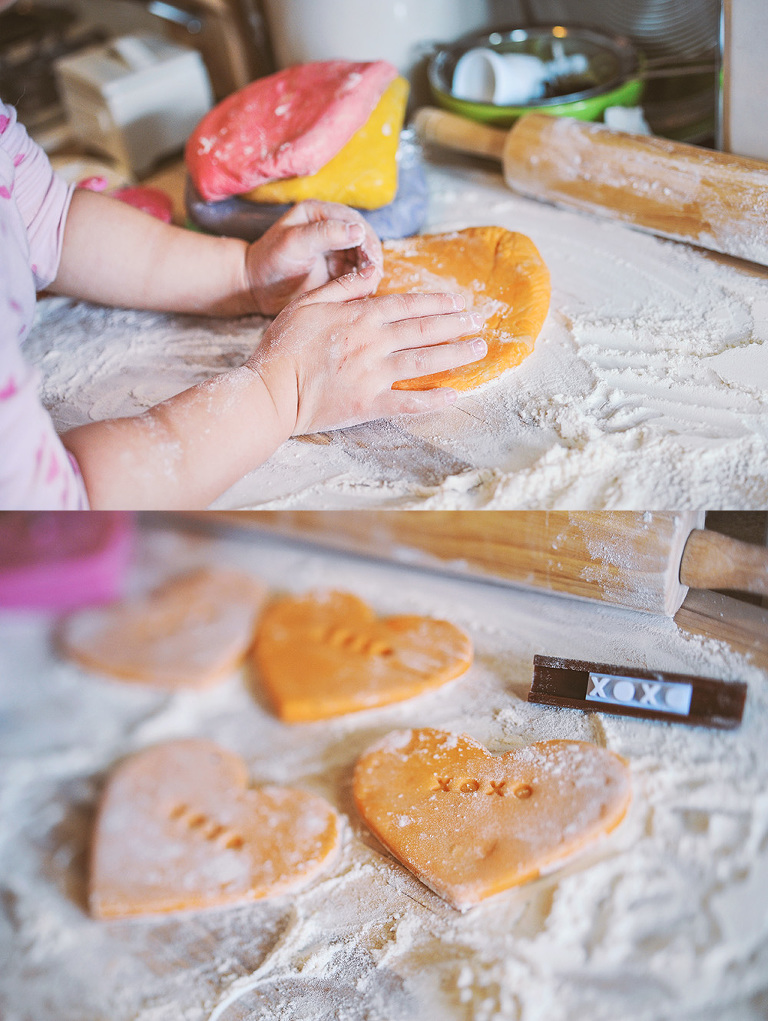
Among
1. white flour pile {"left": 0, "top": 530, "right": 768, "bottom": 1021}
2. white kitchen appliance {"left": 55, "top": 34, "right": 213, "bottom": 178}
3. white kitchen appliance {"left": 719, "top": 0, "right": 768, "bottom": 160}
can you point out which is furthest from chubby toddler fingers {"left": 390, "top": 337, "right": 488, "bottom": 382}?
white kitchen appliance {"left": 55, "top": 34, "right": 213, "bottom": 178}

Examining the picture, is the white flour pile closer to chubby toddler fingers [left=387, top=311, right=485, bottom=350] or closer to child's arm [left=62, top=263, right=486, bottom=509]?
child's arm [left=62, top=263, right=486, bottom=509]

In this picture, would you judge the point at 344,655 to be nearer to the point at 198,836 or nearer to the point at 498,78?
the point at 198,836

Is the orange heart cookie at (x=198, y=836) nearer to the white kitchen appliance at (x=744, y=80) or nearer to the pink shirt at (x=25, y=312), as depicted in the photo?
the pink shirt at (x=25, y=312)

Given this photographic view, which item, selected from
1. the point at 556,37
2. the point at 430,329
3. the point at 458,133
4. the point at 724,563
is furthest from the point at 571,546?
the point at 556,37

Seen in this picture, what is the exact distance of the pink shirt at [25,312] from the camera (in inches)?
20.9

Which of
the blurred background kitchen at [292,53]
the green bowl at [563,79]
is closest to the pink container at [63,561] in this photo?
the blurred background kitchen at [292,53]

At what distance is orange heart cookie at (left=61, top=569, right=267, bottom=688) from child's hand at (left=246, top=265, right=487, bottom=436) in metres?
0.18

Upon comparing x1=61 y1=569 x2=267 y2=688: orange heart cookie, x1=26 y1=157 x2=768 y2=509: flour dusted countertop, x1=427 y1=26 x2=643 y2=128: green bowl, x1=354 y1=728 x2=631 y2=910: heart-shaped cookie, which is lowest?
x1=354 y1=728 x2=631 y2=910: heart-shaped cookie

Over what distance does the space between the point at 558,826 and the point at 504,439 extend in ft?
1.00

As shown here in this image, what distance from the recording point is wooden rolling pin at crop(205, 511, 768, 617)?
61 centimetres

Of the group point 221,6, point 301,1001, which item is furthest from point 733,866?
point 221,6

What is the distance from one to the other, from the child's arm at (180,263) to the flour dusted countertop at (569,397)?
3 cm

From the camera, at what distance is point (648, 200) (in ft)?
2.87

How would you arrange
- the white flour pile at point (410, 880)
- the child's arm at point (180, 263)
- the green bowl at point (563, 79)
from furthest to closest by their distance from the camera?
the green bowl at point (563, 79) → the child's arm at point (180, 263) → the white flour pile at point (410, 880)
